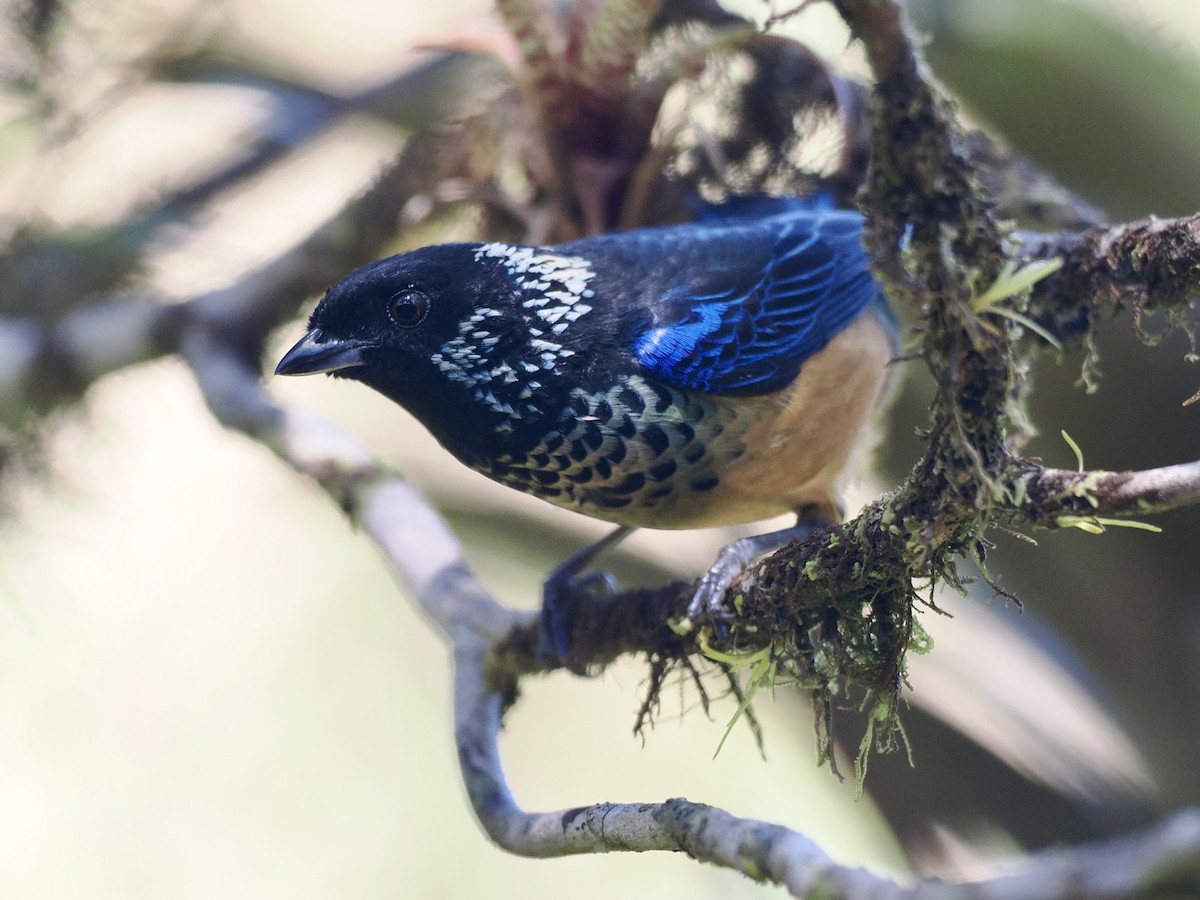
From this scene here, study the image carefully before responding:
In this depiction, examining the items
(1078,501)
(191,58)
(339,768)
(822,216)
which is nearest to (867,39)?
(1078,501)

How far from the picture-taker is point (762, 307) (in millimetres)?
3426

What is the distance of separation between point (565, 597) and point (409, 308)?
0.97 m

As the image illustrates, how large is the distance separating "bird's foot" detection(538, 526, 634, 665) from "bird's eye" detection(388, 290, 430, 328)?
3.01ft

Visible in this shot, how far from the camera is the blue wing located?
317 cm

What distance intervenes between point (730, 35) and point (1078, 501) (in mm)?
2456

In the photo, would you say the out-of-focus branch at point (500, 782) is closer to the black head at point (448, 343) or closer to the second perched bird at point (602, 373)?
the second perched bird at point (602, 373)

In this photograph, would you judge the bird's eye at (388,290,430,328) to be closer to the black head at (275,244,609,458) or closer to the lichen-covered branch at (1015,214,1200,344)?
the black head at (275,244,609,458)

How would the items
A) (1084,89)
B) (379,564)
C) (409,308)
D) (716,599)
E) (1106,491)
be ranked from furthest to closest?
1. (379,564)
2. (1084,89)
3. (409,308)
4. (716,599)
5. (1106,491)

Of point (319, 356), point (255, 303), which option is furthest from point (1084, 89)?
point (255, 303)

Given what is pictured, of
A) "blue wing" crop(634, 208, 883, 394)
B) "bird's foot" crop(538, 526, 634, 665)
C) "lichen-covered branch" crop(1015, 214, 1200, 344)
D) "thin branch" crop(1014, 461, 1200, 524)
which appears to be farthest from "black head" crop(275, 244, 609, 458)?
"thin branch" crop(1014, 461, 1200, 524)

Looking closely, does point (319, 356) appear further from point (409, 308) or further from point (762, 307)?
point (762, 307)

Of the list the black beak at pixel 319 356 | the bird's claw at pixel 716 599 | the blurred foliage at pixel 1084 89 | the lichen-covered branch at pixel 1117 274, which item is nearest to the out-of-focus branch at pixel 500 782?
the bird's claw at pixel 716 599

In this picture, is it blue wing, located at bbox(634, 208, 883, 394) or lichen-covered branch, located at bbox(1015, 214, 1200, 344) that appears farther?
blue wing, located at bbox(634, 208, 883, 394)

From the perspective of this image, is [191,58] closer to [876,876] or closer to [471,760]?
[471,760]
